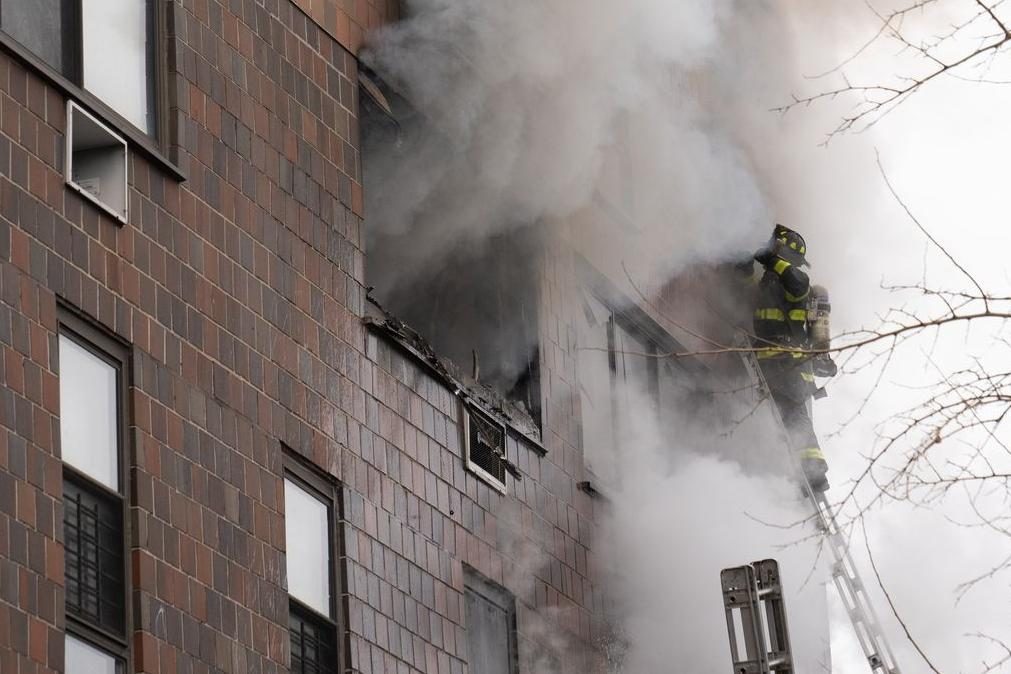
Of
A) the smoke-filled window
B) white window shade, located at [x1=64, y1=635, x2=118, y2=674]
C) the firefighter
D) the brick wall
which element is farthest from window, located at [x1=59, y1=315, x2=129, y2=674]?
the firefighter

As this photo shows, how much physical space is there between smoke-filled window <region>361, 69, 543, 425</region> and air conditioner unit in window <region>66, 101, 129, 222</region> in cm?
373

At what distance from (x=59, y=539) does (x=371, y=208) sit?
5.63 meters

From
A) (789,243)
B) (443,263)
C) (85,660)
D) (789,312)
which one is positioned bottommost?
(85,660)

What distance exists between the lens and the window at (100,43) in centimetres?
1036

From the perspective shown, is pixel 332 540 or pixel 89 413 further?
pixel 332 540

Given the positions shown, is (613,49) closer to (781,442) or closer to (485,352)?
(485,352)

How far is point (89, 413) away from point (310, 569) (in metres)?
2.13

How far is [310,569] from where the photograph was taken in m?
11.9

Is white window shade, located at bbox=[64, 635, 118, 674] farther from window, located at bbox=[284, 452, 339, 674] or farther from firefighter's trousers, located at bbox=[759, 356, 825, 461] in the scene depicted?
firefighter's trousers, located at bbox=[759, 356, 825, 461]

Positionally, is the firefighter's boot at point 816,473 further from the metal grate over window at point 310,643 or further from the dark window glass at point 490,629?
the metal grate over window at point 310,643

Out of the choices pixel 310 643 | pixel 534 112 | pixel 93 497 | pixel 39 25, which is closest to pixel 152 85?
pixel 39 25

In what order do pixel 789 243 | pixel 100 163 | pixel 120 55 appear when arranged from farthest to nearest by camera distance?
pixel 789 243 → pixel 120 55 → pixel 100 163

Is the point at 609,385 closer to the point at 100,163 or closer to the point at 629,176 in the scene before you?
the point at 629,176

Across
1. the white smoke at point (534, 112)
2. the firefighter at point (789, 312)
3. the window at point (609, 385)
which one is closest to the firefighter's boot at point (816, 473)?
the firefighter at point (789, 312)
